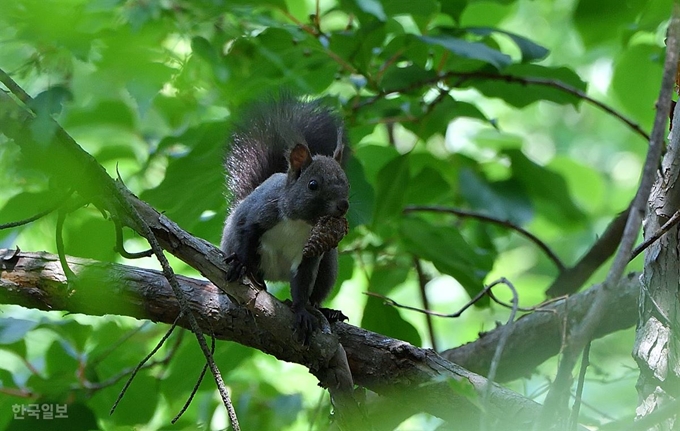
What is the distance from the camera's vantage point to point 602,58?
4492 mm

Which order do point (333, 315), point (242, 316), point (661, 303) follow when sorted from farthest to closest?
1. point (333, 315)
2. point (242, 316)
3. point (661, 303)

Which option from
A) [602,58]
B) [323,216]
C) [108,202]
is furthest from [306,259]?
[602,58]

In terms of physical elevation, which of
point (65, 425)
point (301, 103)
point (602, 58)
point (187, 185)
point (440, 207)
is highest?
point (602, 58)

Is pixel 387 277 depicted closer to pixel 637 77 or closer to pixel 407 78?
pixel 407 78

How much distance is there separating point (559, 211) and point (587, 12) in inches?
62.3

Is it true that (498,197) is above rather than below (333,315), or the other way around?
above

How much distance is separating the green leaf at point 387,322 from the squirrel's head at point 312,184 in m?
0.34

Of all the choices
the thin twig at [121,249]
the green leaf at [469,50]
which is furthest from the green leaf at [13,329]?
the green leaf at [469,50]

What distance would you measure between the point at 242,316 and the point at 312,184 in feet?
1.59

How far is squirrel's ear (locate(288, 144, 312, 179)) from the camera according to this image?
224 cm

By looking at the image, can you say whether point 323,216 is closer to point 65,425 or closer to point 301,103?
point 301,103

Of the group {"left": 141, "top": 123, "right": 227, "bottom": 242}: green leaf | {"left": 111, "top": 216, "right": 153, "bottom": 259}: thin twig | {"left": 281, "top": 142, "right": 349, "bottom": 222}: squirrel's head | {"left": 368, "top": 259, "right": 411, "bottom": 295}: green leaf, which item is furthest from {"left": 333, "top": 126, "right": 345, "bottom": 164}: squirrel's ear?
{"left": 111, "top": 216, "right": 153, "bottom": 259}: thin twig

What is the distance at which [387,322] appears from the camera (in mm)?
2285
